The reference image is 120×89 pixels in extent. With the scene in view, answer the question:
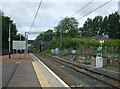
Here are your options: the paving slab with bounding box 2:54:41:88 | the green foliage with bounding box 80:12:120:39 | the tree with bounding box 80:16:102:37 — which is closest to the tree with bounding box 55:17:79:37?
the green foliage with bounding box 80:12:120:39

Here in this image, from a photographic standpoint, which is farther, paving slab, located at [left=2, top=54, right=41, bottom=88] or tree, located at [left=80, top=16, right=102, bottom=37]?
tree, located at [left=80, top=16, right=102, bottom=37]

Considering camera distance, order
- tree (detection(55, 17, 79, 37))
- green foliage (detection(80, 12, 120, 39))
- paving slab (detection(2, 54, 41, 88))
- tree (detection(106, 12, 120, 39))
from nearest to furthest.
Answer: paving slab (detection(2, 54, 41, 88)) → tree (detection(106, 12, 120, 39)) → green foliage (detection(80, 12, 120, 39)) → tree (detection(55, 17, 79, 37))

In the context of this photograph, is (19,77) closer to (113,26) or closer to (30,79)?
(30,79)

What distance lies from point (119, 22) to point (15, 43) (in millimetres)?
55648

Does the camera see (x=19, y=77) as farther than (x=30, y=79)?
Yes

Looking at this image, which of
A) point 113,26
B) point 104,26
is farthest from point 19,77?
point 104,26

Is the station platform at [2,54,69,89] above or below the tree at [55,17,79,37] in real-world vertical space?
below

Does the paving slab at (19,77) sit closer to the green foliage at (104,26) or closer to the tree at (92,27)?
the green foliage at (104,26)

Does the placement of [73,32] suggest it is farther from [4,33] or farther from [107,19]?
[4,33]

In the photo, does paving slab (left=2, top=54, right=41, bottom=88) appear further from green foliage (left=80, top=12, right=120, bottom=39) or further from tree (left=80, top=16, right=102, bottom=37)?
tree (left=80, top=16, right=102, bottom=37)

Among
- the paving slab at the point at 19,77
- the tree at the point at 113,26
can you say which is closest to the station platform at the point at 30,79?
the paving slab at the point at 19,77

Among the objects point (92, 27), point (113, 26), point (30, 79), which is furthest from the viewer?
point (92, 27)

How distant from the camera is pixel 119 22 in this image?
263 feet

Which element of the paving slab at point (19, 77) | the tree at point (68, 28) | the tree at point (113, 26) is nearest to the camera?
the paving slab at point (19, 77)
